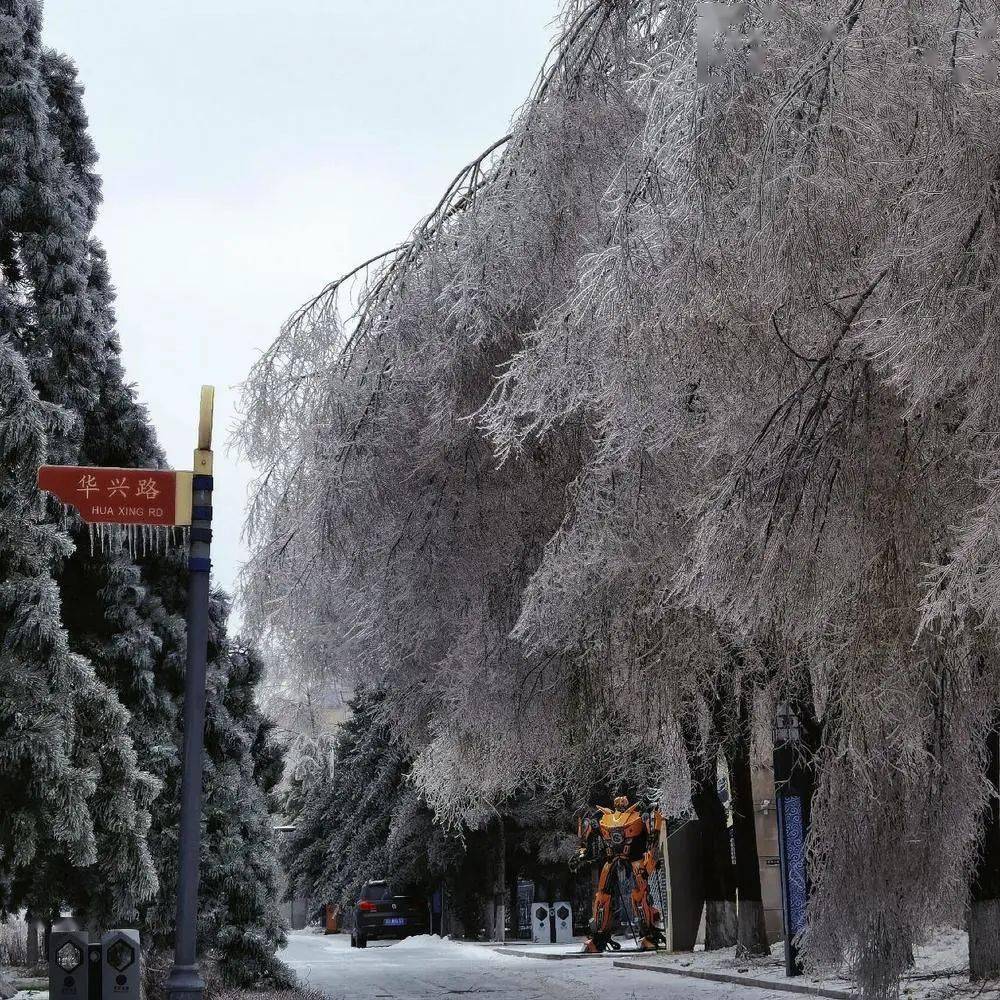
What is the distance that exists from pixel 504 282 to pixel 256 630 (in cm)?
386

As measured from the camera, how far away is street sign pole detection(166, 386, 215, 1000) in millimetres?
7785

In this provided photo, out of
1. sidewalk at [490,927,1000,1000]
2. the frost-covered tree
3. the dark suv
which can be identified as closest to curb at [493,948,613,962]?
sidewalk at [490,927,1000,1000]

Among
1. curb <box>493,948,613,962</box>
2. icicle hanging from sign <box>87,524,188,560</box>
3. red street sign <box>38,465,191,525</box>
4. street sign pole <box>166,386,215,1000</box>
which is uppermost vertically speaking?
icicle hanging from sign <box>87,524,188,560</box>

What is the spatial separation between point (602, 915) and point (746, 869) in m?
5.97

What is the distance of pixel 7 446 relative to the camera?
406 inches

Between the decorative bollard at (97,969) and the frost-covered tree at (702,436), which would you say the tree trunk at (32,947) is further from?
the decorative bollard at (97,969)

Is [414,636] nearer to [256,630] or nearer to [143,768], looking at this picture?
[256,630]

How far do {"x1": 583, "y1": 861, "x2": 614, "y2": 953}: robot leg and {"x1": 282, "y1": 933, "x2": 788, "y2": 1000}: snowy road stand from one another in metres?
0.80

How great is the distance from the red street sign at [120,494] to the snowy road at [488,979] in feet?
27.9

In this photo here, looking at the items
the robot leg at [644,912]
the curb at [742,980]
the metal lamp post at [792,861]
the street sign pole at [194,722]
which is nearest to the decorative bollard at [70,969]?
the street sign pole at [194,722]

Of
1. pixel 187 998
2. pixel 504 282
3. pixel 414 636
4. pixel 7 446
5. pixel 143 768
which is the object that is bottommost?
pixel 187 998

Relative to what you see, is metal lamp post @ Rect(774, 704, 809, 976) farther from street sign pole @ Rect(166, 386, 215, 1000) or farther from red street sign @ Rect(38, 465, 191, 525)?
red street sign @ Rect(38, 465, 191, 525)

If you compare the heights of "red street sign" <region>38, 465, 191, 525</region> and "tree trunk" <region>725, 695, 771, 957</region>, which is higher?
"red street sign" <region>38, 465, 191, 525</region>

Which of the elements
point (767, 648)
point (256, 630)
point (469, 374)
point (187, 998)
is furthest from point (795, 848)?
point (187, 998)
